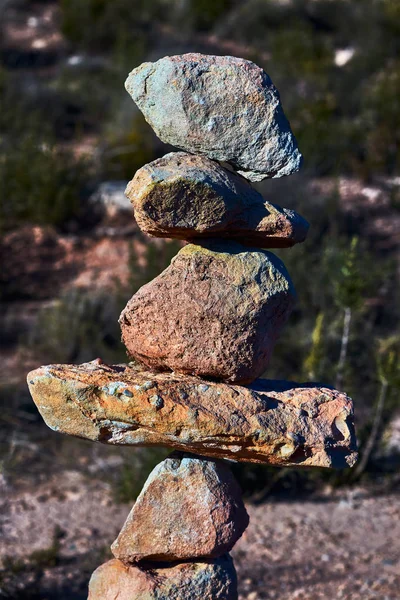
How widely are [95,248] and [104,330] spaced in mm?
2191

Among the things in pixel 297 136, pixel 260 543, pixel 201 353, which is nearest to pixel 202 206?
pixel 201 353

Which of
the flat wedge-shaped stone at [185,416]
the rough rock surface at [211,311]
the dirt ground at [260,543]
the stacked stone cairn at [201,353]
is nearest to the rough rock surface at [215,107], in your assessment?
the stacked stone cairn at [201,353]

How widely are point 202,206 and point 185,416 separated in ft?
2.33

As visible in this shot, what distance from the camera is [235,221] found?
2877 millimetres

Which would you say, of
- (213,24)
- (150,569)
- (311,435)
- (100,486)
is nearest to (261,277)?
(311,435)

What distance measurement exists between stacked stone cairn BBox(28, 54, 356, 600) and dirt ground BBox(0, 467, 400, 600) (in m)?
1.76

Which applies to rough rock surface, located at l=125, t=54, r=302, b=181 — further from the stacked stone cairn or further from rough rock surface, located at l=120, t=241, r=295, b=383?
rough rock surface, located at l=120, t=241, r=295, b=383

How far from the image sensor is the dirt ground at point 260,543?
4.64m

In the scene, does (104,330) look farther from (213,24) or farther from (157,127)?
(213,24)

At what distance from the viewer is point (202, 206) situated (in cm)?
271

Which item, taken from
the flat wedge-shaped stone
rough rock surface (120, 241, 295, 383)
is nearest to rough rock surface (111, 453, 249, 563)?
the flat wedge-shaped stone

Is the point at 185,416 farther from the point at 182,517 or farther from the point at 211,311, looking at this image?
the point at 182,517

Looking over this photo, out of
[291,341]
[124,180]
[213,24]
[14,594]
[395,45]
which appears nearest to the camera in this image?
[14,594]

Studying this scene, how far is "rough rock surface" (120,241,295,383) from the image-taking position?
279cm
